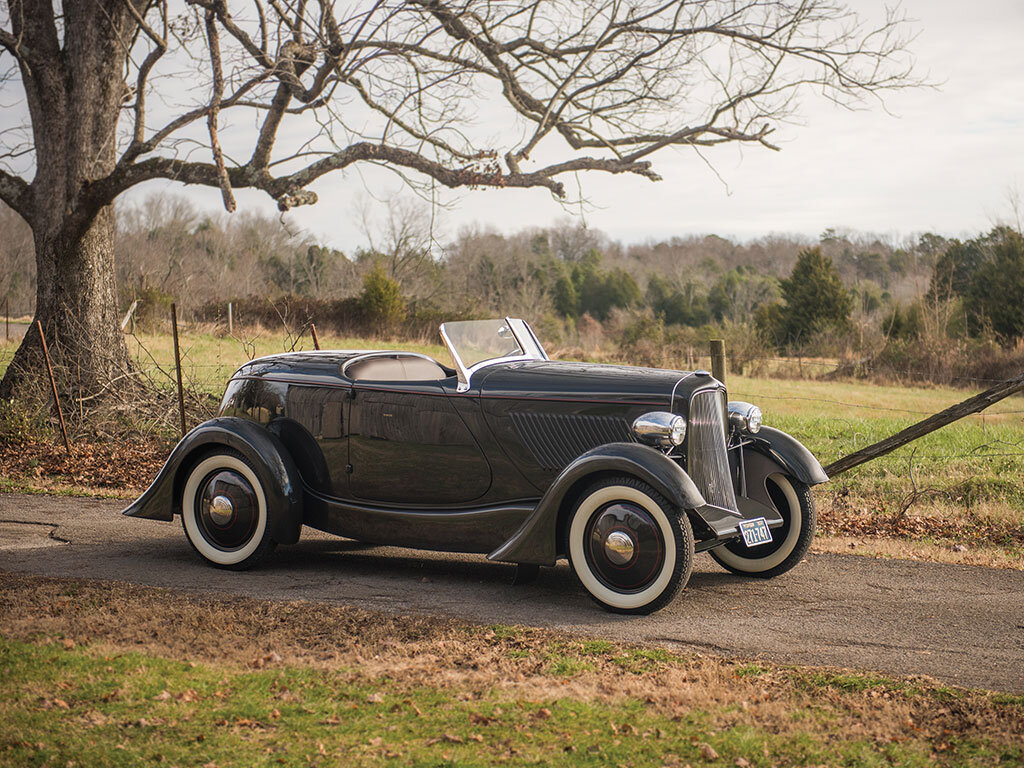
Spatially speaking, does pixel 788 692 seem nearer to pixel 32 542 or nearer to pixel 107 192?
pixel 32 542

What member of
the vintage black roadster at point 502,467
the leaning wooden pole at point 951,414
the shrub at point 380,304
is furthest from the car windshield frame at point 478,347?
the shrub at point 380,304

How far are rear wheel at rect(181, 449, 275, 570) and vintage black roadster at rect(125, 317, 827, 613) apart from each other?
0.04 feet

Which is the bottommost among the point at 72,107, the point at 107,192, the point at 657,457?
the point at 657,457

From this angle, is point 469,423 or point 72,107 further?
point 72,107

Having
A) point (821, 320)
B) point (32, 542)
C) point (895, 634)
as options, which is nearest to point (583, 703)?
point (895, 634)

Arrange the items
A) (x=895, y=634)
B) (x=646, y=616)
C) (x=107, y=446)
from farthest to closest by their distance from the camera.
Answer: (x=107, y=446) → (x=646, y=616) → (x=895, y=634)

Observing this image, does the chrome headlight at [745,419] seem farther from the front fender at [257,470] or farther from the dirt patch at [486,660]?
the front fender at [257,470]

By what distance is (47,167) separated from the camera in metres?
12.5

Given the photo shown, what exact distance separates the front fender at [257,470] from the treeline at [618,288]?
4645 mm

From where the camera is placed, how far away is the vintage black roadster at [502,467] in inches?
197

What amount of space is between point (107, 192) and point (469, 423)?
8582mm

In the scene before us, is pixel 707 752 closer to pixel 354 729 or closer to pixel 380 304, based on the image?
pixel 354 729

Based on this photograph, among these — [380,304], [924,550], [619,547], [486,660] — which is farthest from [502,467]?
[380,304]

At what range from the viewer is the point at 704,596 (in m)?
5.46
